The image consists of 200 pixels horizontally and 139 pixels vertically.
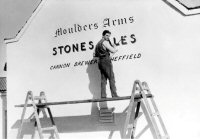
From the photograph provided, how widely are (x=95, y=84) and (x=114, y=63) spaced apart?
0.83 meters

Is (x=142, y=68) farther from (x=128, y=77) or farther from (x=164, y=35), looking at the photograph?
(x=164, y=35)

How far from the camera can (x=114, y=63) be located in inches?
357

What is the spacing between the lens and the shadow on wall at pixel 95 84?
9.13 m

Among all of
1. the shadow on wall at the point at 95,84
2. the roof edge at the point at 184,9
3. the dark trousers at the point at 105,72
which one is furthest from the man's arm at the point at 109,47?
the roof edge at the point at 184,9

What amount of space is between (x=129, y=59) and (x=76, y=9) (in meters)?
2.36

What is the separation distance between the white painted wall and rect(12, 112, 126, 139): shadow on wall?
3 centimetres

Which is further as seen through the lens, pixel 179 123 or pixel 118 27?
pixel 118 27

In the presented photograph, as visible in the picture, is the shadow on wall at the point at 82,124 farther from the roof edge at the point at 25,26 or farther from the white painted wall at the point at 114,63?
the roof edge at the point at 25,26

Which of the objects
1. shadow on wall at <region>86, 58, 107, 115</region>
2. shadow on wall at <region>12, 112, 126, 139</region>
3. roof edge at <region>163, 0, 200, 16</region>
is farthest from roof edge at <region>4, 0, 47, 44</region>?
roof edge at <region>163, 0, 200, 16</region>

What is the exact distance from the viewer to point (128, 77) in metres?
8.81

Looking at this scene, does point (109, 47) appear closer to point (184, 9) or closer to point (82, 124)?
point (184, 9)

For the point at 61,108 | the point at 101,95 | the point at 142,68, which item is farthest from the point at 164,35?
the point at 61,108

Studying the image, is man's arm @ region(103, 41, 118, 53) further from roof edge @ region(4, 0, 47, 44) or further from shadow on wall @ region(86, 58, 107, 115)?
roof edge @ region(4, 0, 47, 44)

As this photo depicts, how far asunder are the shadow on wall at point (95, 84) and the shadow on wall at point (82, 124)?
0.29 metres
